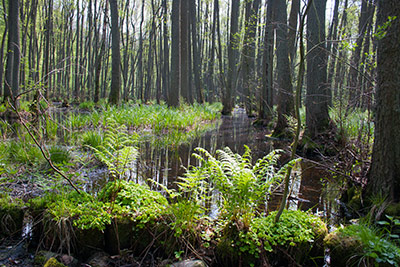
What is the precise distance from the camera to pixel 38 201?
120 inches

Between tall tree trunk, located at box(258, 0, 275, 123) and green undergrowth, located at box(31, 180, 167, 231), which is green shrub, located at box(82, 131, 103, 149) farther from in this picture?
tall tree trunk, located at box(258, 0, 275, 123)

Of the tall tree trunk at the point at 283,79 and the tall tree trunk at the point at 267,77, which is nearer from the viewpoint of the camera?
the tall tree trunk at the point at 283,79

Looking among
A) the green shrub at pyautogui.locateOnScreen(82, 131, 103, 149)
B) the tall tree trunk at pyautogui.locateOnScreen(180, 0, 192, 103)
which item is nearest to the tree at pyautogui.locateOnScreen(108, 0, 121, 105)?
the tall tree trunk at pyautogui.locateOnScreen(180, 0, 192, 103)

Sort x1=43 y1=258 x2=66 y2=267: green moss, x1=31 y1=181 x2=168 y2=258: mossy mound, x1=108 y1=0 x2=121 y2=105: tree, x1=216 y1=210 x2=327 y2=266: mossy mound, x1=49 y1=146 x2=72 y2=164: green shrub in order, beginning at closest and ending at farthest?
x1=43 y1=258 x2=66 y2=267: green moss
x1=216 y1=210 x2=327 y2=266: mossy mound
x1=31 y1=181 x2=168 y2=258: mossy mound
x1=49 y1=146 x2=72 y2=164: green shrub
x1=108 y1=0 x2=121 y2=105: tree

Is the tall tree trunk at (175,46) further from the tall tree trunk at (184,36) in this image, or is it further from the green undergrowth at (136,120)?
the green undergrowth at (136,120)

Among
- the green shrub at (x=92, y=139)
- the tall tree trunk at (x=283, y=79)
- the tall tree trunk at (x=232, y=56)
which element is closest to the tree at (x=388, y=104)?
the green shrub at (x=92, y=139)

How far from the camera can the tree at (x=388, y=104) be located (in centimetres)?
341

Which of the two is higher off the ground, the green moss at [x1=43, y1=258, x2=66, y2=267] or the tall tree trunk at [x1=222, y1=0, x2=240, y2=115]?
the tall tree trunk at [x1=222, y1=0, x2=240, y2=115]

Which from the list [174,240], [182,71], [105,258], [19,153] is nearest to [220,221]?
[174,240]

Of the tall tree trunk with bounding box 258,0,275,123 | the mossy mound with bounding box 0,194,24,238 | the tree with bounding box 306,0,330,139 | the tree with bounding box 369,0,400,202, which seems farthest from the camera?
the tall tree trunk with bounding box 258,0,275,123

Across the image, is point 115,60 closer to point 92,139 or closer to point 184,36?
point 184,36

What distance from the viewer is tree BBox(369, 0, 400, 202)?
341cm

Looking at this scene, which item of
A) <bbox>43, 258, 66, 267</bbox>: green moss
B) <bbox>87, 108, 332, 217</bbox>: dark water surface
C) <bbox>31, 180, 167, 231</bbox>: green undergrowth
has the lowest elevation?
<bbox>87, 108, 332, 217</bbox>: dark water surface

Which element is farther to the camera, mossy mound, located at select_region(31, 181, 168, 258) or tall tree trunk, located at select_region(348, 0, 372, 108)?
tall tree trunk, located at select_region(348, 0, 372, 108)
